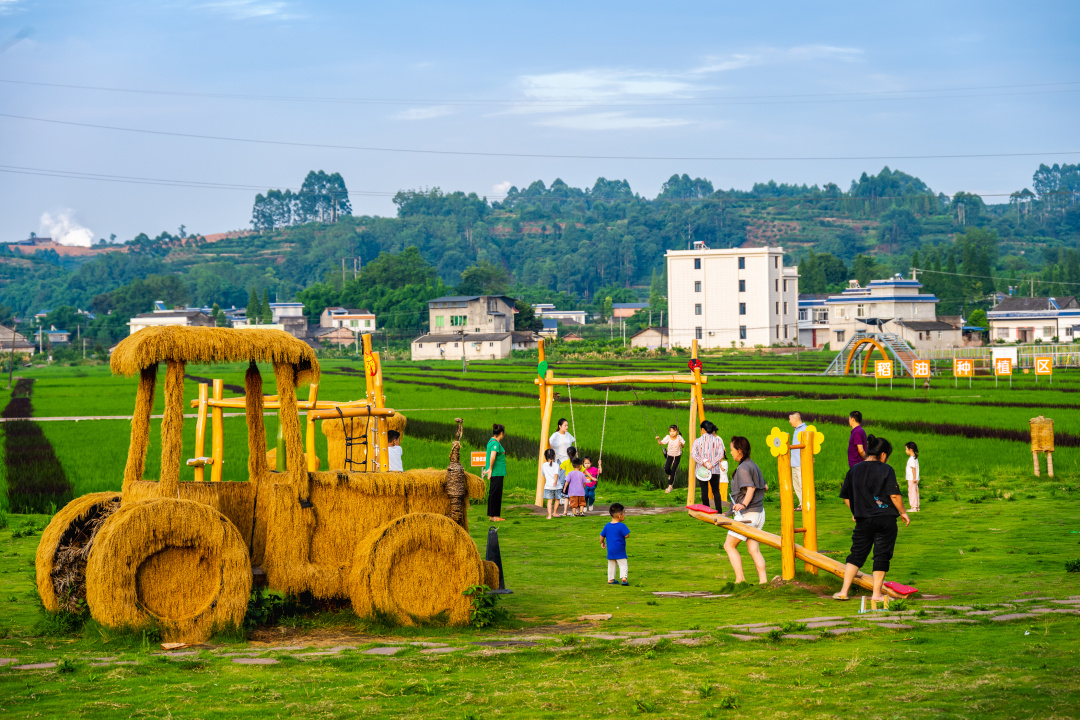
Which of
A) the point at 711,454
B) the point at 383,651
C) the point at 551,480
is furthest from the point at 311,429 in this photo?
the point at 383,651

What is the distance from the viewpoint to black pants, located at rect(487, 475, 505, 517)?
17.2 meters

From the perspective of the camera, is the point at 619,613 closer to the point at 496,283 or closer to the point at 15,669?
the point at 15,669

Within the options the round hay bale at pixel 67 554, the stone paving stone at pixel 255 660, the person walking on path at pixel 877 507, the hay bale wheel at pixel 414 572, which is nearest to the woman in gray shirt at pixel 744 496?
the person walking on path at pixel 877 507

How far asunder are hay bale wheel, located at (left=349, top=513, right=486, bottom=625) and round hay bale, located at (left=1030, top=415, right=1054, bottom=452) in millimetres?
14794

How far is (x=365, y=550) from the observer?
388 inches

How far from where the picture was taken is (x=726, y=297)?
104812 millimetres

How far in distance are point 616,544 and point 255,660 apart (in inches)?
183

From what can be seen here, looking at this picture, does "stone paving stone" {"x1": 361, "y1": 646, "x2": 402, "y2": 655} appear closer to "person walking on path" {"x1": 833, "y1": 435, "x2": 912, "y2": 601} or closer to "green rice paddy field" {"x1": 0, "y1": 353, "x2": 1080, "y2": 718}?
"green rice paddy field" {"x1": 0, "y1": 353, "x2": 1080, "y2": 718}

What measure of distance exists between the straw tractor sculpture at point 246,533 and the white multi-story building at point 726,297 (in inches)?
3669

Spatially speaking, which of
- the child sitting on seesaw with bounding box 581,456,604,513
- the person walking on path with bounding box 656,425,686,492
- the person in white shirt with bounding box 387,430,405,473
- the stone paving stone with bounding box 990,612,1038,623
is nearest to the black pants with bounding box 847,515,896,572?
the stone paving stone with bounding box 990,612,1038,623

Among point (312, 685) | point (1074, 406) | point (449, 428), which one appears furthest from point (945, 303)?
point (312, 685)

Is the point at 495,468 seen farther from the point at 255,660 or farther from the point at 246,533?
the point at 255,660

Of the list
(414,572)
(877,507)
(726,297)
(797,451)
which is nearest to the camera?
(414,572)

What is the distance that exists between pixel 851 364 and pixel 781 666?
6597 centimetres
